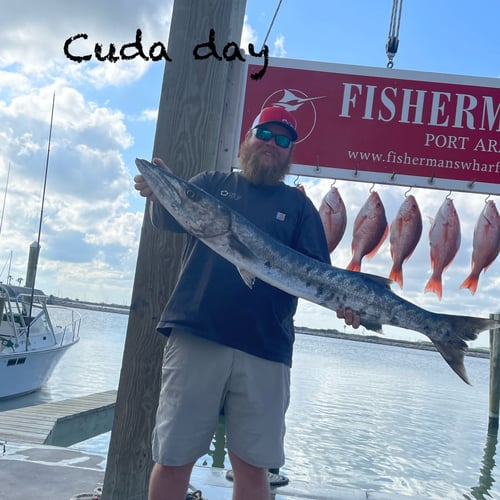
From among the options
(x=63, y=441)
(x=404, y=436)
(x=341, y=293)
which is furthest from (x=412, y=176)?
(x=404, y=436)

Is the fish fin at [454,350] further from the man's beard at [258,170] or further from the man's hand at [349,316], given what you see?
the man's beard at [258,170]

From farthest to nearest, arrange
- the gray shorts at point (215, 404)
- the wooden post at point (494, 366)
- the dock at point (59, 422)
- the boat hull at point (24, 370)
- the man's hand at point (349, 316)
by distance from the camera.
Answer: the wooden post at point (494, 366) → the boat hull at point (24, 370) → the dock at point (59, 422) → the man's hand at point (349, 316) → the gray shorts at point (215, 404)

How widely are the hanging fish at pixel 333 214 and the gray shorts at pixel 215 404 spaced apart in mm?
1794

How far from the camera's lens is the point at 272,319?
2.77 m

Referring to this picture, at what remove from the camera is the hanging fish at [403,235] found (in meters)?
4.29

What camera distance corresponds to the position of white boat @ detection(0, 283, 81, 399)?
14.2 m

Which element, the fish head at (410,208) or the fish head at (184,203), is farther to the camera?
the fish head at (410,208)

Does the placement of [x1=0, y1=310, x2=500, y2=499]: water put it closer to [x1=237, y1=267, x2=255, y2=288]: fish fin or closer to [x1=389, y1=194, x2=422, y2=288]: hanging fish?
[x1=389, y1=194, x2=422, y2=288]: hanging fish

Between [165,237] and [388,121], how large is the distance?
200 cm

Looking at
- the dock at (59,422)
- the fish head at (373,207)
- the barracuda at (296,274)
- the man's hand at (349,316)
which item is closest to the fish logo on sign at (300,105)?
the fish head at (373,207)

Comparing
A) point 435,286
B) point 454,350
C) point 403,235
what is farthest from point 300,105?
point 454,350

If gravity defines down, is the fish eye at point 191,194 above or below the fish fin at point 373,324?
above

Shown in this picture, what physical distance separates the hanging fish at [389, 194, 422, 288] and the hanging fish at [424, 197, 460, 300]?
0.40 ft

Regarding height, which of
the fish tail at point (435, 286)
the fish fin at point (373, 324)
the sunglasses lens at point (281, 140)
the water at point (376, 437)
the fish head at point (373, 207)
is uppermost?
the sunglasses lens at point (281, 140)
